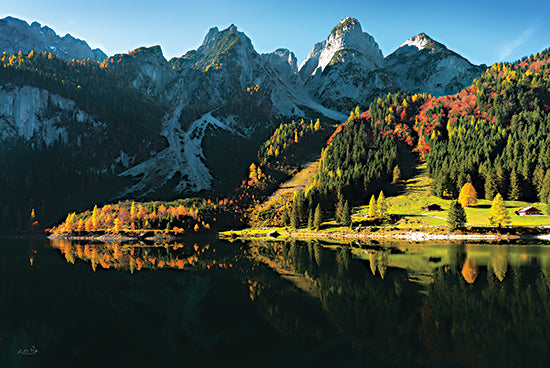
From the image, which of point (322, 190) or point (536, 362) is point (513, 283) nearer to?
point (536, 362)

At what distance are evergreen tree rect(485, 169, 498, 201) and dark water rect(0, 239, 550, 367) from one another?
98.5 meters

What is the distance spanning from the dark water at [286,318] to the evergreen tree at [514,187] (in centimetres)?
9774

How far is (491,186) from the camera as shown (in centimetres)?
12556

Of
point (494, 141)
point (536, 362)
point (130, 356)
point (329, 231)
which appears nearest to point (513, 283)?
point (536, 362)

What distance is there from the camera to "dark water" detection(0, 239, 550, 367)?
18422 millimetres

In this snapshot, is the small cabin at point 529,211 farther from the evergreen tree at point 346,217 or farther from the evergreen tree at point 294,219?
the evergreen tree at point 294,219

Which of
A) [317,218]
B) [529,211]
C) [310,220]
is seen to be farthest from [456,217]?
[310,220]

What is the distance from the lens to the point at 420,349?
18.8 metres

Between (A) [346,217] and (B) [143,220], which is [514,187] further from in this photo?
(B) [143,220]

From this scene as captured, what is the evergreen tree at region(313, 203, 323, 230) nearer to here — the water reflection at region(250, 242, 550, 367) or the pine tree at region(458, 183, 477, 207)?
the pine tree at region(458, 183, 477, 207)

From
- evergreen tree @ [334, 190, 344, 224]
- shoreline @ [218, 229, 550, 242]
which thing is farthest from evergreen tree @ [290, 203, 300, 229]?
evergreen tree @ [334, 190, 344, 224]

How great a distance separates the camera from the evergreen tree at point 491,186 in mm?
125000

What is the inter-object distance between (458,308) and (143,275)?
43408mm

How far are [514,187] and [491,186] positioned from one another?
7.82 m
